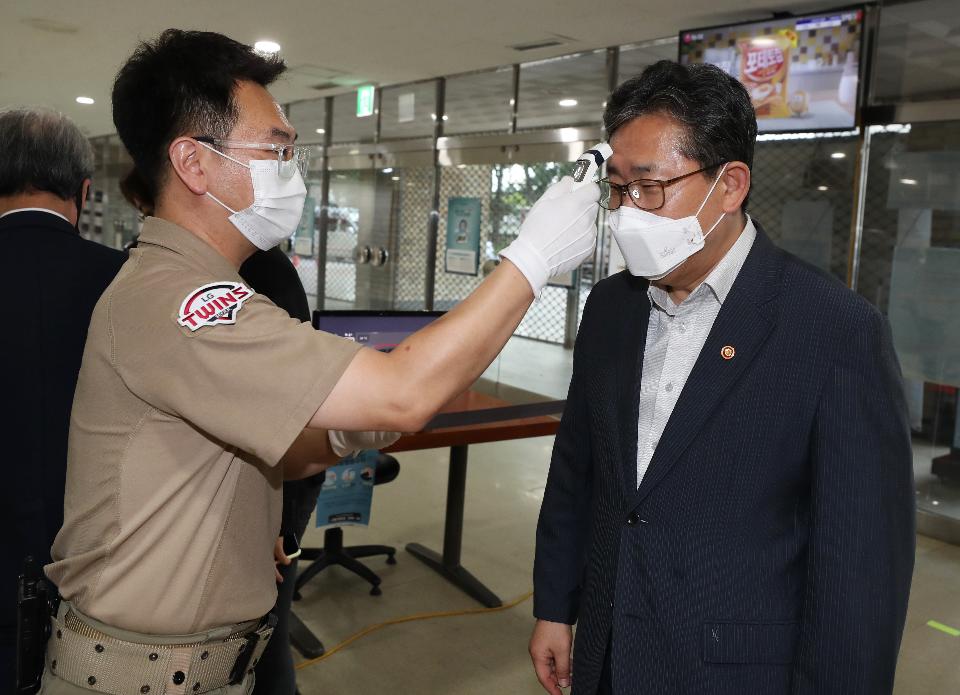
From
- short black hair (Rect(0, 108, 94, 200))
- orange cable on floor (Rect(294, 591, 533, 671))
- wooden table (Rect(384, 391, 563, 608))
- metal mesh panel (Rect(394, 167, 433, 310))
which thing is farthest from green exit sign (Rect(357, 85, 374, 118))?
short black hair (Rect(0, 108, 94, 200))

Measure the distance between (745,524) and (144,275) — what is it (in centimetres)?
95

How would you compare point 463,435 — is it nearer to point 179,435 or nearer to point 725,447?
point 725,447

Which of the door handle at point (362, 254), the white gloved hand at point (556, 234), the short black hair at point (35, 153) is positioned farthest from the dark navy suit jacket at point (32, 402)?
the door handle at point (362, 254)

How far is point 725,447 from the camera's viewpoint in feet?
4.08

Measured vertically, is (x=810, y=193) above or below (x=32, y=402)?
above

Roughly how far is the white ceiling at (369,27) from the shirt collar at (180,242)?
13.5ft

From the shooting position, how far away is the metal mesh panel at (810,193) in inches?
189

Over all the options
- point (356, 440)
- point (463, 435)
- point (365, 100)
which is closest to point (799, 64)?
point (463, 435)

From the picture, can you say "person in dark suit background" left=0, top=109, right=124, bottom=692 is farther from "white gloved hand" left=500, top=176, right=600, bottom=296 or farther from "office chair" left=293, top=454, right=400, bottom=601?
"office chair" left=293, top=454, right=400, bottom=601

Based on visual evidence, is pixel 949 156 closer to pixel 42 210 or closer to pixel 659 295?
pixel 659 295

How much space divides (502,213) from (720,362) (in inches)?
225

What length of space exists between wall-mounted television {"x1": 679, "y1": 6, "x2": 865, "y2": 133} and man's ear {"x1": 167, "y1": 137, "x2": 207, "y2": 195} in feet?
13.3

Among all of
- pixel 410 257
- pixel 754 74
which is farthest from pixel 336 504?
pixel 410 257

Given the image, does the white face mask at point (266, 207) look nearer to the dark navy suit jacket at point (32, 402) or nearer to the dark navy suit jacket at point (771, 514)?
the dark navy suit jacket at point (32, 402)
